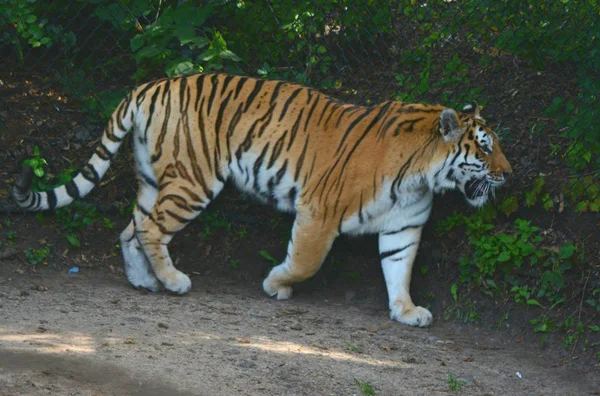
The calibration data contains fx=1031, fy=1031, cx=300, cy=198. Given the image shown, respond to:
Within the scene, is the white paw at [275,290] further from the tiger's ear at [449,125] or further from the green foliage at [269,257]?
the tiger's ear at [449,125]

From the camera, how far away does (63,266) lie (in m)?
6.81

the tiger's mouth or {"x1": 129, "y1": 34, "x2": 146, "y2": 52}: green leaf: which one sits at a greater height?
{"x1": 129, "y1": 34, "x2": 146, "y2": 52}: green leaf

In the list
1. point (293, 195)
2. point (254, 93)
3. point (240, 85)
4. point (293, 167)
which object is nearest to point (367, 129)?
point (293, 167)

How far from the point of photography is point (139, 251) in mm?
6699

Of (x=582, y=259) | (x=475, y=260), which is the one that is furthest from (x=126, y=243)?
(x=582, y=259)

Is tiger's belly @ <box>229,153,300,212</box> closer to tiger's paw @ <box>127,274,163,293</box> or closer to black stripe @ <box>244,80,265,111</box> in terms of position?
black stripe @ <box>244,80,265,111</box>

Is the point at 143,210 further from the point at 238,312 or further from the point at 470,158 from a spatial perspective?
the point at 470,158

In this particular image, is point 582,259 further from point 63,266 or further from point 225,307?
point 63,266

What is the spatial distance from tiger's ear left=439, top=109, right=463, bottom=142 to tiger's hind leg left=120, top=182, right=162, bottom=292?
1908mm

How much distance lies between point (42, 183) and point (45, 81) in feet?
3.77

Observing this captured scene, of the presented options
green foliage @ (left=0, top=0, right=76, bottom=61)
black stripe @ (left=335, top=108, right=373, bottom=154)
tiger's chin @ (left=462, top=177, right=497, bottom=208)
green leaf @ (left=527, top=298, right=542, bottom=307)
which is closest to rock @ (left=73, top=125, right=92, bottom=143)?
green foliage @ (left=0, top=0, right=76, bottom=61)

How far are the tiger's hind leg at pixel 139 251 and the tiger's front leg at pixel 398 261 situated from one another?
1465 mm

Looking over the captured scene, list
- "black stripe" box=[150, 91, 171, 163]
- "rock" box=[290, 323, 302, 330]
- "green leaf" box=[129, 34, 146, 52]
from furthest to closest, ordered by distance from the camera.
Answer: "green leaf" box=[129, 34, 146, 52] < "black stripe" box=[150, 91, 171, 163] < "rock" box=[290, 323, 302, 330]

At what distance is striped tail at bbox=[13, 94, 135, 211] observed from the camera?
6.39 m
